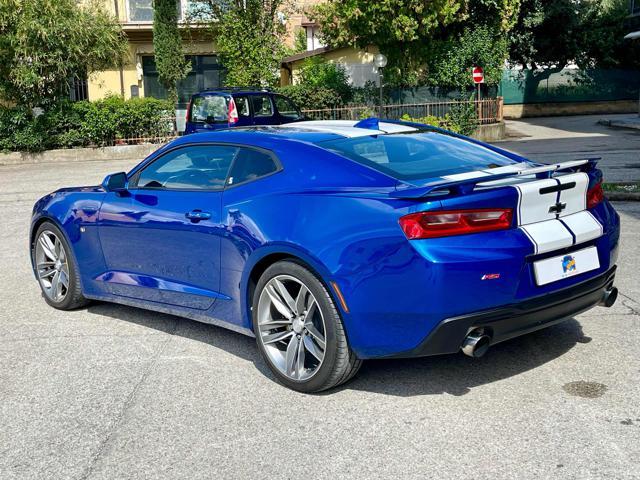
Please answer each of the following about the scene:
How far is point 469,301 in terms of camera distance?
13.0 feet

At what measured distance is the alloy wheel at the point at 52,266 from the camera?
6.52m

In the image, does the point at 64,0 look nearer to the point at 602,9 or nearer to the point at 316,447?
the point at 316,447

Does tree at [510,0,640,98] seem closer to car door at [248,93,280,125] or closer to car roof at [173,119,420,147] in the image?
car door at [248,93,280,125]

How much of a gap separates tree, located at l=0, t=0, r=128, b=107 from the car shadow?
20.0 m

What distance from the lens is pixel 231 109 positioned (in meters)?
18.2

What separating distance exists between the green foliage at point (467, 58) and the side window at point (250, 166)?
993 inches

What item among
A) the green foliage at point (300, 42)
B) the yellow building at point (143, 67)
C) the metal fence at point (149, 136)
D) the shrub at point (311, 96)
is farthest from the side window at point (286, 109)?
the green foliage at point (300, 42)

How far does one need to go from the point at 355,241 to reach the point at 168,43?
2902 cm

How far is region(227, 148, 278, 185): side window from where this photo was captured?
4.93 meters

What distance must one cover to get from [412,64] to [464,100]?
286cm

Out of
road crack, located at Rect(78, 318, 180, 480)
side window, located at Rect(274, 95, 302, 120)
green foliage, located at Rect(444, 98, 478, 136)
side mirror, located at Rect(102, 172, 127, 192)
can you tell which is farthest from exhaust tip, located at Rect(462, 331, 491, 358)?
green foliage, located at Rect(444, 98, 478, 136)

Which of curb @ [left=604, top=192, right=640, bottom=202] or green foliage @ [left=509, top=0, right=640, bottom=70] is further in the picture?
green foliage @ [left=509, top=0, right=640, bottom=70]

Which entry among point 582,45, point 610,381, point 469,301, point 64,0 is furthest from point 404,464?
point 582,45

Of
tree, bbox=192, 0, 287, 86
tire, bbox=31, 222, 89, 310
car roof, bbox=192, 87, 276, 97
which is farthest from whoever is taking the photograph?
tree, bbox=192, 0, 287, 86
